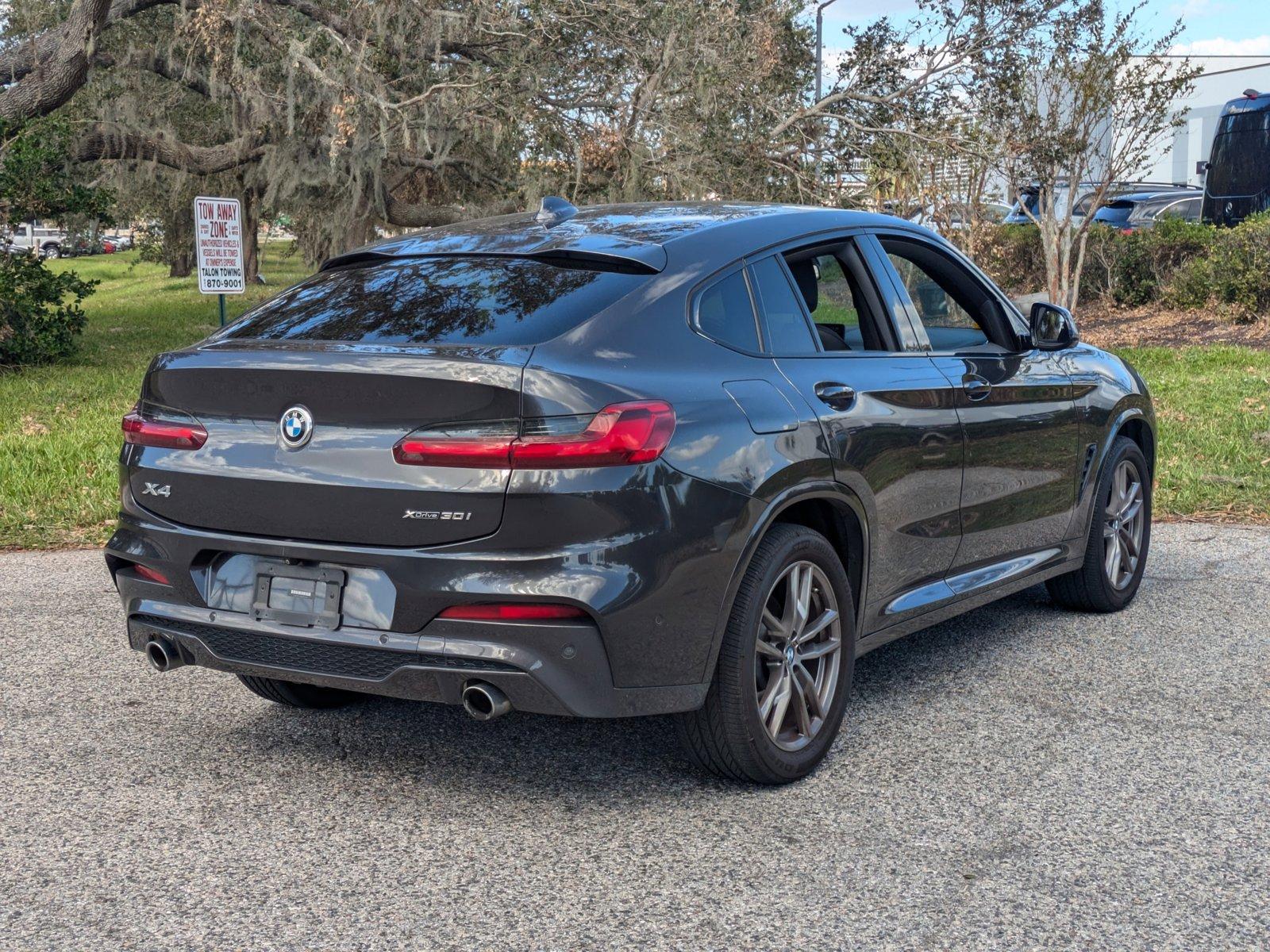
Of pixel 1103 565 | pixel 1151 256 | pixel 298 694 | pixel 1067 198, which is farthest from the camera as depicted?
pixel 1151 256

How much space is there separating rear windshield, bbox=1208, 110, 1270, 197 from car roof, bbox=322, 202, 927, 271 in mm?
21955

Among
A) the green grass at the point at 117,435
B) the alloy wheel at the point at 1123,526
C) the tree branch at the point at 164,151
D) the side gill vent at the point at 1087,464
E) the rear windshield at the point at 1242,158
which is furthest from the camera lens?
the rear windshield at the point at 1242,158

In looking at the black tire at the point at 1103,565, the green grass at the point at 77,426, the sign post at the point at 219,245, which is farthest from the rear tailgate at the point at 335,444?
the sign post at the point at 219,245

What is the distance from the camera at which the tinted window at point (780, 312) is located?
4410 mm

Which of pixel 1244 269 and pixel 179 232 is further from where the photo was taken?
pixel 179 232

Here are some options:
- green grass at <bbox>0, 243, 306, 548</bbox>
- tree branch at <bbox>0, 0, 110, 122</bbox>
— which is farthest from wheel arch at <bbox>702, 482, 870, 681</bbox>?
tree branch at <bbox>0, 0, 110, 122</bbox>

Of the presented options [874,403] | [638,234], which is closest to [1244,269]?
[874,403]

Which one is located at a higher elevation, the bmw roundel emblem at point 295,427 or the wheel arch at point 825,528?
the bmw roundel emblem at point 295,427

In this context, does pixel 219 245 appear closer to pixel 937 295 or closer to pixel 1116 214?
pixel 937 295

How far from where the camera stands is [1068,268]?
19.6 m

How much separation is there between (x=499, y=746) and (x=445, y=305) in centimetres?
140

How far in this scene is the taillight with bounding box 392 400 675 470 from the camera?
11.8ft

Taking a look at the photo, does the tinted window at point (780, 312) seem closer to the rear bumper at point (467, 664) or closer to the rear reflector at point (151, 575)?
the rear bumper at point (467, 664)

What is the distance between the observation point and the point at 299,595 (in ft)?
12.6
